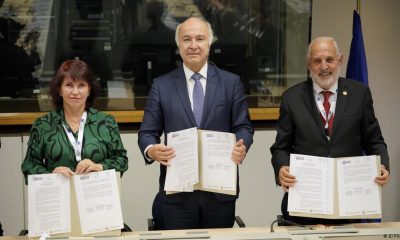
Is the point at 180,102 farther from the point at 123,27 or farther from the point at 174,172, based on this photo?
the point at 123,27

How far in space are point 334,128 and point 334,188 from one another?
34cm

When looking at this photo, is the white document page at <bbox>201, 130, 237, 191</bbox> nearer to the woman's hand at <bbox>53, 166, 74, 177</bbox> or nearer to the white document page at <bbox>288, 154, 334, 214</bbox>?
the white document page at <bbox>288, 154, 334, 214</bbox>

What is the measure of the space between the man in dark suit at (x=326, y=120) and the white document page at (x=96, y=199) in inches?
33.2

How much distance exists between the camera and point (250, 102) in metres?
4.69

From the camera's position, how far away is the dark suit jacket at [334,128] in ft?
9.44

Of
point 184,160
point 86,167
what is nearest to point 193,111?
point 184,160

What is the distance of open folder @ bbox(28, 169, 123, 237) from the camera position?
2.54m

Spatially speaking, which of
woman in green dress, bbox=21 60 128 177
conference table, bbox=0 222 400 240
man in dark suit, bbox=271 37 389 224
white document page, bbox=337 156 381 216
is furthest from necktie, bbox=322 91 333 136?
woman in green dress, bbox=21 60 128 177

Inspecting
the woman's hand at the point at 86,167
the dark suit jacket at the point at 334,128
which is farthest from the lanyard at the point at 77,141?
the dark suit jacket at the point at 334,128

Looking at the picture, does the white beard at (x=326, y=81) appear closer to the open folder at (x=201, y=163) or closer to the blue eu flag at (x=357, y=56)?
the open folder at (x=201, y=163)

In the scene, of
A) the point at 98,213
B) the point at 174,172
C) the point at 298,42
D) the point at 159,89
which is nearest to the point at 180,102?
the point at 159,89

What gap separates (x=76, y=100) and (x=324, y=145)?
1274 millimetres

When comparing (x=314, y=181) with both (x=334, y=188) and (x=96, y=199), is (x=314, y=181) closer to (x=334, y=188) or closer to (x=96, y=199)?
(x=334, y=188)

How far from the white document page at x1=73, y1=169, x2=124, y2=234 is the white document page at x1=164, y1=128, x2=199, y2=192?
308 millimetres
